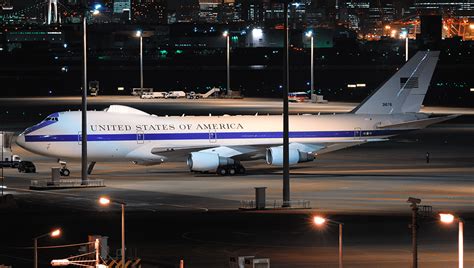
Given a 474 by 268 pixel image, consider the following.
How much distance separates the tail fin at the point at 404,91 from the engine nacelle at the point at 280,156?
688 cm

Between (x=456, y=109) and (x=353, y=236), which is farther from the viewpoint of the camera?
(x=456, y=109)

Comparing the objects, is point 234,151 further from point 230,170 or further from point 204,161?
→ point 204,161

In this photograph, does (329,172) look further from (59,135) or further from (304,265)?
(304,265)

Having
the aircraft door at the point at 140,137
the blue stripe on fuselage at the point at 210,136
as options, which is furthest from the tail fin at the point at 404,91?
the aircraft door at the point at 140,137

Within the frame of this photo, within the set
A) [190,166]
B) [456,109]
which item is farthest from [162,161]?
[456,109]

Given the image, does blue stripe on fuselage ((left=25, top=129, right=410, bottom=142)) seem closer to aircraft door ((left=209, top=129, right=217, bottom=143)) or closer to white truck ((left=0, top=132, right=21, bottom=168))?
aircraft door ((left=209, top=129, right=217, bottom=143))

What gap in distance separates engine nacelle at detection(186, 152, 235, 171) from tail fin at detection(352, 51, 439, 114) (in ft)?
36.2

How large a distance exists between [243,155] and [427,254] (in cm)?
3157

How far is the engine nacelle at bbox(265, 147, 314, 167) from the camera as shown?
71.4m

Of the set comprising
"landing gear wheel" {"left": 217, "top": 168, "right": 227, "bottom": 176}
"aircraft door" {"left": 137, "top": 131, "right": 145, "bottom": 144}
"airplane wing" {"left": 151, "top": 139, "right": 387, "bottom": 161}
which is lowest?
"landing gear wheel" {"left": 217, "top": 168, "right": 227, "bottom": 176}

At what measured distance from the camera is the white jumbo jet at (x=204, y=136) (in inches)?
2835

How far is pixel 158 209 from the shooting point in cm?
5559

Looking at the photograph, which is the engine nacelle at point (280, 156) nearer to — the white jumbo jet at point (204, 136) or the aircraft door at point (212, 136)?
the white jumbo jet at point (204, 136)

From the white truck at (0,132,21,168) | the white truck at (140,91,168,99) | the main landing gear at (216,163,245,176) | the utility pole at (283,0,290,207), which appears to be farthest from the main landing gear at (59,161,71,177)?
the white truck at (140,91,168,99)
